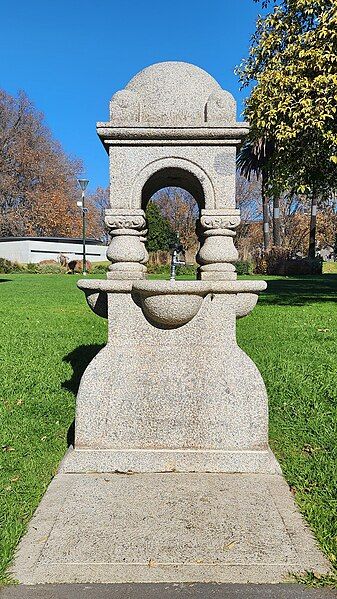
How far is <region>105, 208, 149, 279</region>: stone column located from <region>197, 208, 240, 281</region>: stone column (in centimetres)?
49

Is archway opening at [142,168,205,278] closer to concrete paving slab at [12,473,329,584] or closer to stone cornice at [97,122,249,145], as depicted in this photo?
stone cornice at [97,122,249,145]

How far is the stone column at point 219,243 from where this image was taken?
11.4 ft

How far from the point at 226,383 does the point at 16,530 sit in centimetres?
164

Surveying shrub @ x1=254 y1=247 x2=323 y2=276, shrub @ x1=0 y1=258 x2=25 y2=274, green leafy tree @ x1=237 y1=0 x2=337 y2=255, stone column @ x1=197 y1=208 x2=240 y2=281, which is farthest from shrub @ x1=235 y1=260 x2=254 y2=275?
stone column @ x1=197 y1=208 x2=240 y2=281

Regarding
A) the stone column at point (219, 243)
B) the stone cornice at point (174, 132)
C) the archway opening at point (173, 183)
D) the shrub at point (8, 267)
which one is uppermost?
the stone cornice at point (174, 132)

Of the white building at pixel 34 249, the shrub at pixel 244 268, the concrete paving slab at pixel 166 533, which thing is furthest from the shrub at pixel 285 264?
the concrete paving slab at pixel 166 533

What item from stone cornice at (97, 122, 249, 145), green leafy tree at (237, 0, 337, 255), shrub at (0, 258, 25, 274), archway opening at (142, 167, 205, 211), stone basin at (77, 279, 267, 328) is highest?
green leafy tree at (237, 0, 337, 255)

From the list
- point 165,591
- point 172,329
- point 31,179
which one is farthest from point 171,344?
point 31,179

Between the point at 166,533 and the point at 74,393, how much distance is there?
2889 mm

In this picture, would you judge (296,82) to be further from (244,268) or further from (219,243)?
(244,268)

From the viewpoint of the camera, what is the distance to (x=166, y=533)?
8.20 ft

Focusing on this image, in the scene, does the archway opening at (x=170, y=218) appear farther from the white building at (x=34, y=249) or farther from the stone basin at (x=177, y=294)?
the white building at (x=34, y=249)

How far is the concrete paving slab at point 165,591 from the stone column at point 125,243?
6.71 ft

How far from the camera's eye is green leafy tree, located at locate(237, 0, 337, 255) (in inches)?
345
